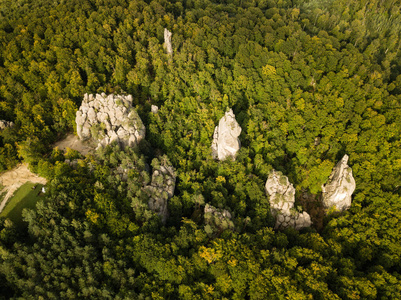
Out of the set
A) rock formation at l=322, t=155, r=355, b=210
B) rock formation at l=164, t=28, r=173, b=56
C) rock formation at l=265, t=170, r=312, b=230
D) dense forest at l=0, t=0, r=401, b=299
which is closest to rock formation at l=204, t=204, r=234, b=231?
dense forest at l=0, t=0, r=401, b=299

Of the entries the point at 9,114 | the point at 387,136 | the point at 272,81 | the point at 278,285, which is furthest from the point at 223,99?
the point at 9,114

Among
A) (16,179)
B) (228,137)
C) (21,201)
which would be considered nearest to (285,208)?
(228,137)

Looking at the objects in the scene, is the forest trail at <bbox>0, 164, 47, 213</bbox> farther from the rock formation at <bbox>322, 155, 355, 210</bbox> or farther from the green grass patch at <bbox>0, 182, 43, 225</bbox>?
the rock formation at <bbox>322, 155, 355, 210</bbox>

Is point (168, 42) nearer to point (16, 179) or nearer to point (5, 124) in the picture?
point (5, 124)

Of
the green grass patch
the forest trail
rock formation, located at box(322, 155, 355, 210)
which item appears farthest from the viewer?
rock formation, located at box(322, 155, 355, 210)

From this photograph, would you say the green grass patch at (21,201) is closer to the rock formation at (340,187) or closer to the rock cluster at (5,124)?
the rock cluster at (5,124)

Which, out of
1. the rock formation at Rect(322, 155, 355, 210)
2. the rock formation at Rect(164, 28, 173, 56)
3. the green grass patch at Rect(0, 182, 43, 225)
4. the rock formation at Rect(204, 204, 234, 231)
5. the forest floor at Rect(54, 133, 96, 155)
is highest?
the rock formation at Rect(164, 28, 173, 56)

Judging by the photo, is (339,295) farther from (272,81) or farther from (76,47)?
(76,47)
